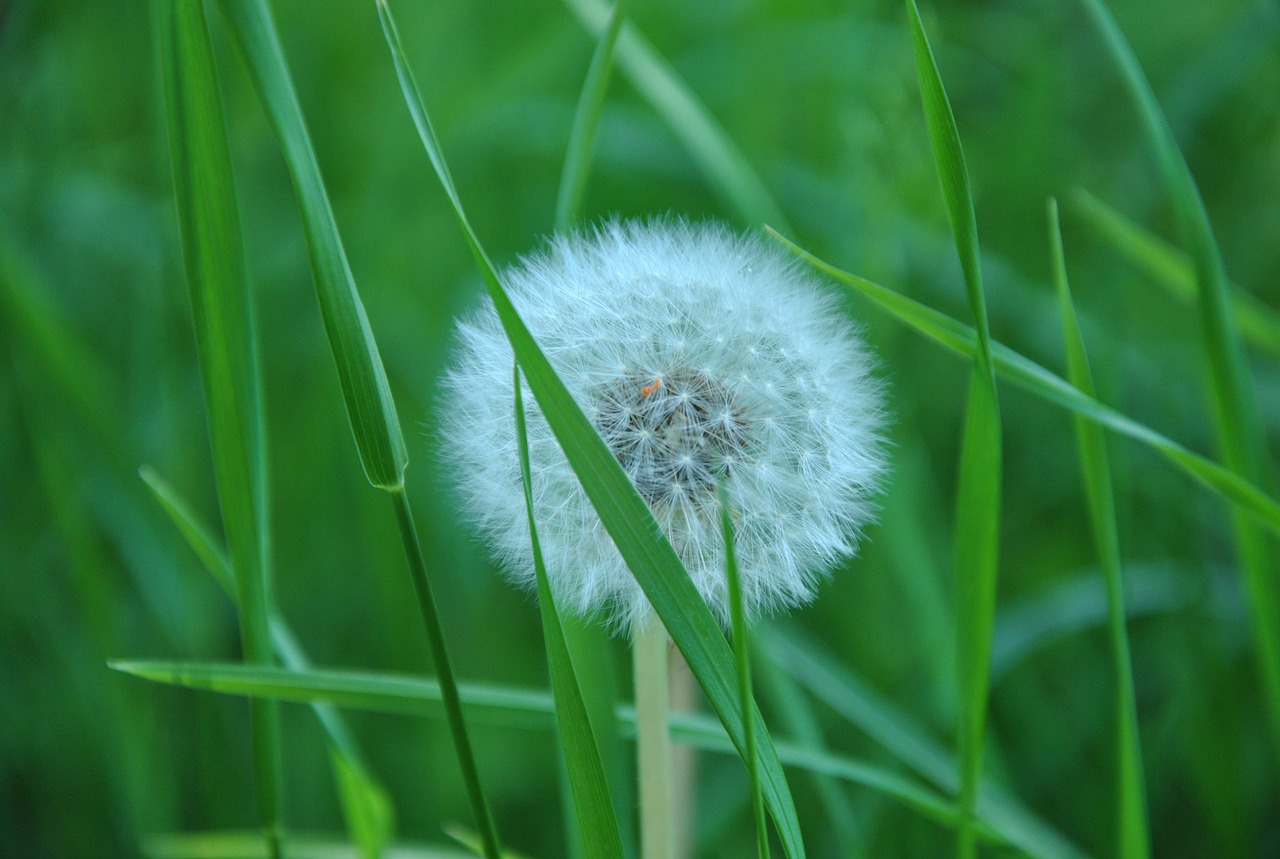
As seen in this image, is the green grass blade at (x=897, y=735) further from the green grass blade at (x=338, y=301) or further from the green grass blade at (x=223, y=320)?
the green grass blade at (x=338, y=301)

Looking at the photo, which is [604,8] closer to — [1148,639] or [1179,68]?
[1148,639]

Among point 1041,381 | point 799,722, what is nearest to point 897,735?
point 799,722

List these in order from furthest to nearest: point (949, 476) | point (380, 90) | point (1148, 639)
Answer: point (380, 90) < point (949, 476) < point (1148, 639)

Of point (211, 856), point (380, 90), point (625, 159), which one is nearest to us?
point (211, 856)

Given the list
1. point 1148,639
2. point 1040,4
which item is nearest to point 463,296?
point 1148,639

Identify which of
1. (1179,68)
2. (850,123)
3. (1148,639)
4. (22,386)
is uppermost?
(1179,68)

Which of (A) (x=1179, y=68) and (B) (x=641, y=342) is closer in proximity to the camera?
(B) (x=641, y=342)

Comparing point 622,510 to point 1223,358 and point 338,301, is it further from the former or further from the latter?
point 1223,358
